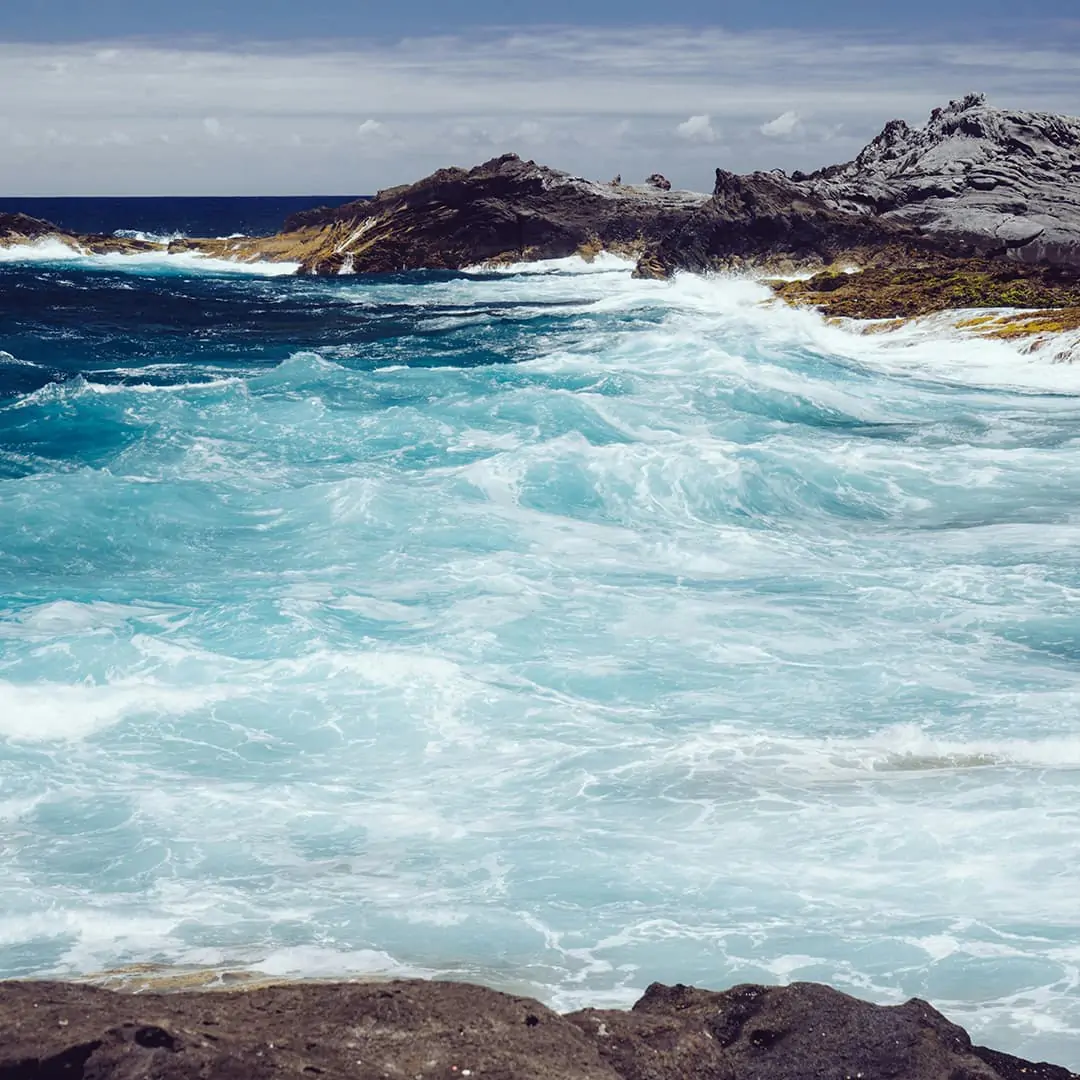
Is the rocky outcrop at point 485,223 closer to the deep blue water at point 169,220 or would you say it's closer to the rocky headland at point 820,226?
the rocky headland at point 820,226

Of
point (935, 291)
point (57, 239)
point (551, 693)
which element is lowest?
point (551, 693)

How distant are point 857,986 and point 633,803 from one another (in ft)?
9.76

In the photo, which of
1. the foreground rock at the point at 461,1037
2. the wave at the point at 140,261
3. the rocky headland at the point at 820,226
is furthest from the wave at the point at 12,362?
the wave at the point at 140,261

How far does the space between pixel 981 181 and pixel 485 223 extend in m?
30.0

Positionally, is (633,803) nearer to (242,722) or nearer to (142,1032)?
(242,722)

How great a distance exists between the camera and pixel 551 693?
1229cm

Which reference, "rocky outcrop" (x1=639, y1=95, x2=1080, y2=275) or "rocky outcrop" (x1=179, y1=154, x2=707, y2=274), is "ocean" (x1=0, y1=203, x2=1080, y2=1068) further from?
"rocky outcrop" (x1=179, y1=154, x2=707, y2=274)

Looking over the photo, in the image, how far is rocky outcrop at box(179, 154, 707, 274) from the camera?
77.2 metres

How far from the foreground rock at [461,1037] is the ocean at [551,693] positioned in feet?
5.12

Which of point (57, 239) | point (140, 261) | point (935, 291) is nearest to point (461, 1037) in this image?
point (935, 291)

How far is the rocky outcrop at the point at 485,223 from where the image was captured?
77.2 m

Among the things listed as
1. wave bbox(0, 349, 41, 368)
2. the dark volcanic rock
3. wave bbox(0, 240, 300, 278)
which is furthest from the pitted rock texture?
wave bbox(0, 349, 41, 368)

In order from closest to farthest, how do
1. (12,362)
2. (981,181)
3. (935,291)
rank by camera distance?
(12,362)
(935,291)
(981,181)

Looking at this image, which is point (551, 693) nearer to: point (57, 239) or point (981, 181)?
point (981, 181)
